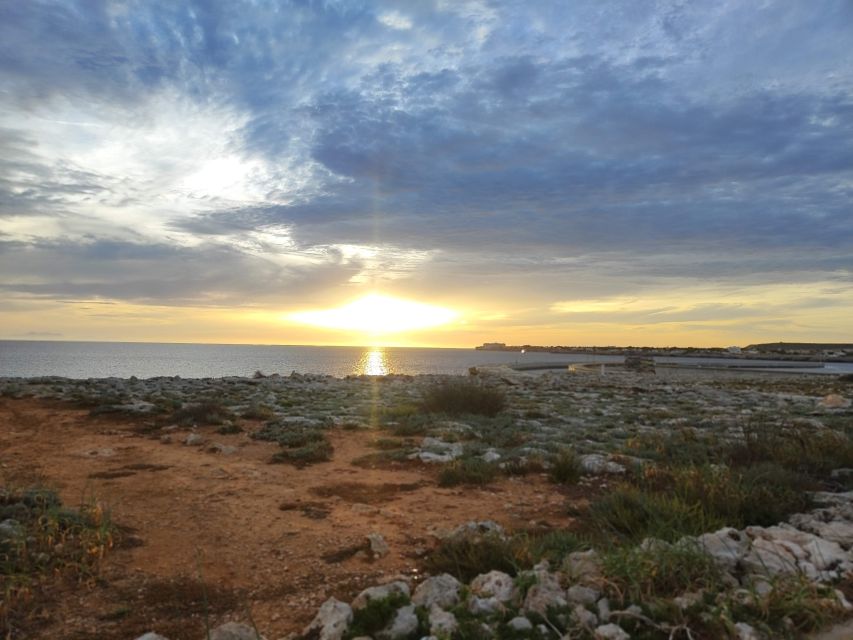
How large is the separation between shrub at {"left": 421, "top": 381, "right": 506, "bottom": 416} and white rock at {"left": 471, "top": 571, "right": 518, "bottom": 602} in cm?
1179

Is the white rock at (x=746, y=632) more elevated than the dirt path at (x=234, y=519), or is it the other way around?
the white rock at (x=746, y=632)

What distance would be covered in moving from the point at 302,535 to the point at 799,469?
690 cm

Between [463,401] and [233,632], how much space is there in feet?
42.2

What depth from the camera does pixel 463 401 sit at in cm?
1644

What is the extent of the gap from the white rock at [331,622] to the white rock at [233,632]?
1.24 ft

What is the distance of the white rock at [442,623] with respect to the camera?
3.48m

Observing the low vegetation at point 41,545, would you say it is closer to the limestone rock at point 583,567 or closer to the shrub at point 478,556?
the shrub at point 478,556

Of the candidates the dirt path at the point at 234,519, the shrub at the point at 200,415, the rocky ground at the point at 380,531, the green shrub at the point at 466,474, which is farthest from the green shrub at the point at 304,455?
the shrub at the point at 200,415

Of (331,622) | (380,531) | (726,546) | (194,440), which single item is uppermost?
(726,546)

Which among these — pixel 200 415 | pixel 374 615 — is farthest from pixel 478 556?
pixel 200 415

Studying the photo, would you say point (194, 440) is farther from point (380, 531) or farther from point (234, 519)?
point (380, 531)

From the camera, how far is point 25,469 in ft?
29.0

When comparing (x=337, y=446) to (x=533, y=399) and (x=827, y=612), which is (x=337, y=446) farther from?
(x=533, y=399)

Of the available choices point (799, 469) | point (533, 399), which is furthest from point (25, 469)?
point (533, 399)
